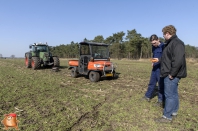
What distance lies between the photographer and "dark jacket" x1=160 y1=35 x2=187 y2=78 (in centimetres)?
312

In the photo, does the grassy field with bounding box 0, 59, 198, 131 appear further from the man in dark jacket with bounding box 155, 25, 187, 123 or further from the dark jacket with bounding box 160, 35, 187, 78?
the dark jacket with bounding box 160, 35, 187, 78

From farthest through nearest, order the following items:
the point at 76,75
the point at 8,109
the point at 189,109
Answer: the point at 76,75 → the point at 189,109 → the point at 8,109

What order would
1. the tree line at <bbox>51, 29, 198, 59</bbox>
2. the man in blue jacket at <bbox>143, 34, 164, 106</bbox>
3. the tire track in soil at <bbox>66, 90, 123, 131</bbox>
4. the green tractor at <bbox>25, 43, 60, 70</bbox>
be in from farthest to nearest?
1. the tree line at <bbox>51, 29, 198, 59</bbox>
2. the green tractor at <bbox>25, 43, 60, 70</bbox>
3. the man in blue jacket at <bbox>143, 34, 164, 106</bbox>
4. the tire track in soil at <bbox>66, 90, 123, 131</bbox>

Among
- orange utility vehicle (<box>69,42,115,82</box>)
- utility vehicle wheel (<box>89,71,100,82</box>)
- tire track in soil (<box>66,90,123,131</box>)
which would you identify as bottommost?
tire track in soil (<box>66,90,123,131</box>)

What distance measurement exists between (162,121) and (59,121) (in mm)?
2271

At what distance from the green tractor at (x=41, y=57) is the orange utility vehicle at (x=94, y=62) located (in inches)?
190

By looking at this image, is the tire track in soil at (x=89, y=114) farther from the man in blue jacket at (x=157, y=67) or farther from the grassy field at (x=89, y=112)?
the man in blue jacket at (x=157, y=67)

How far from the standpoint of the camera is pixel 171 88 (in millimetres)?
3352

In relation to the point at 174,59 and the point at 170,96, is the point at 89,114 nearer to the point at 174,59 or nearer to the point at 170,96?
the point at 170,96

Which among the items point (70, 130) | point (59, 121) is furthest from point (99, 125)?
point (59, 121)

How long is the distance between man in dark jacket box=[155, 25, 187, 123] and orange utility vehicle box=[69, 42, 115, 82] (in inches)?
182

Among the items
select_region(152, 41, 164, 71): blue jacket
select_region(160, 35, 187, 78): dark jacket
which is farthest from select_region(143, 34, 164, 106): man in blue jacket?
select_region(160, 35, 187, 78): dark jacket

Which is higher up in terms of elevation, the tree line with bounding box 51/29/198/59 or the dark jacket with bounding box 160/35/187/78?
the tree line with bounding box 51/29/198/59

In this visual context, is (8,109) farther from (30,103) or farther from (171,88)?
(171,88)
